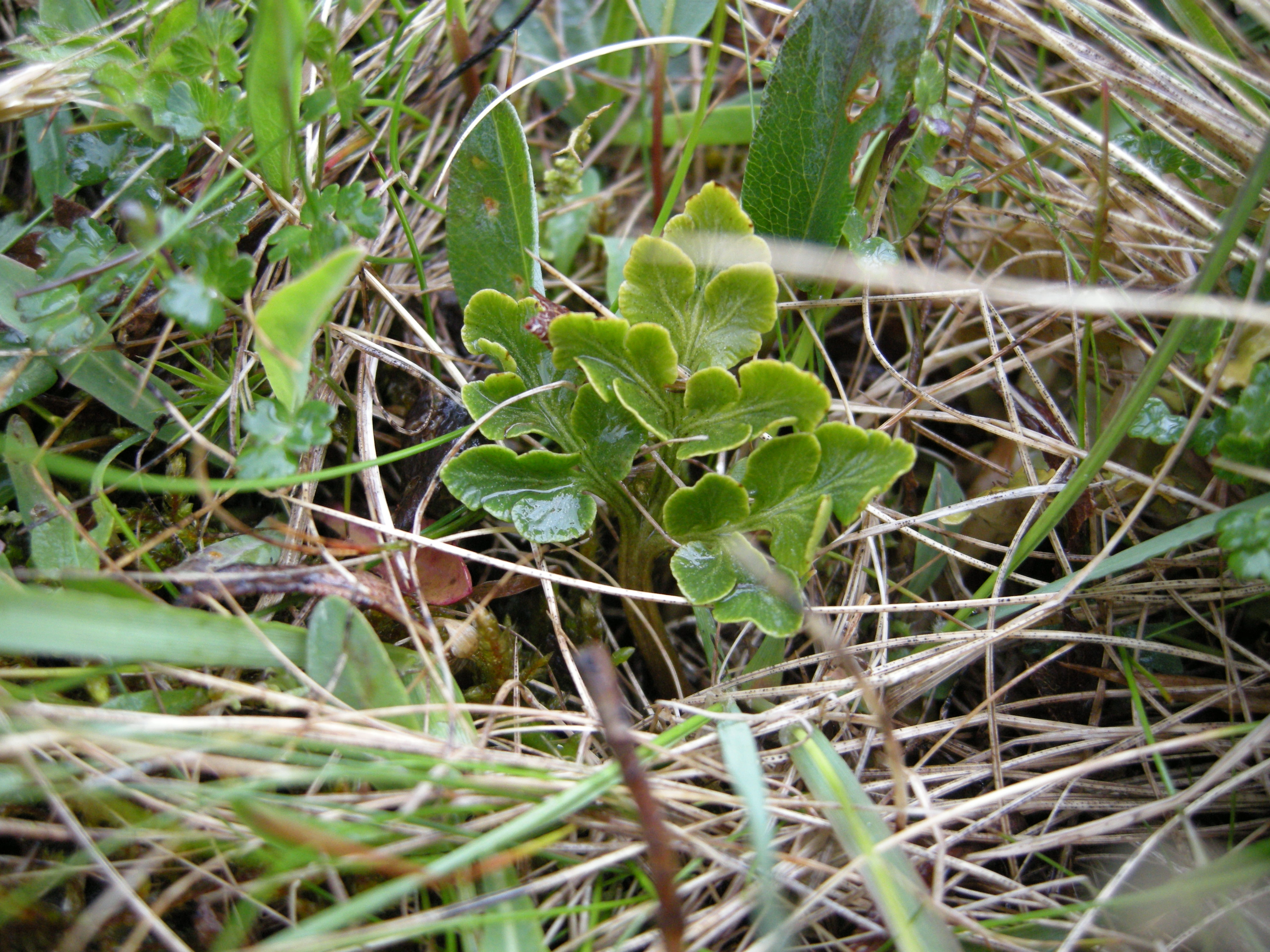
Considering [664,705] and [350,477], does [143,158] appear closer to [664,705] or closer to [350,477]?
[350,477]

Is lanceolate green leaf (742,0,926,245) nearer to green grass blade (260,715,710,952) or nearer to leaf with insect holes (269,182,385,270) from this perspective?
leaf with insect holes (269,182,385,270)

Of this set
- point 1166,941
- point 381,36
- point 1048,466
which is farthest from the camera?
point 381,36

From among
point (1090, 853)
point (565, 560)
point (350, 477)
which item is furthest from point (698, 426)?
point (1090, 853)

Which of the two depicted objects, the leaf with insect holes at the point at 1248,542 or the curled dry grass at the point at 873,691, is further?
the leaf with insect holes at the point at 1248,542

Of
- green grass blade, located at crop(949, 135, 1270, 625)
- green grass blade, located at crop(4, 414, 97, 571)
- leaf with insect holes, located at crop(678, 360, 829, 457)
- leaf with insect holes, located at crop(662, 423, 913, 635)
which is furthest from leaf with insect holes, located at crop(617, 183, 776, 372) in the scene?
green grass blade, located at crop(4, 414, 97, 571)

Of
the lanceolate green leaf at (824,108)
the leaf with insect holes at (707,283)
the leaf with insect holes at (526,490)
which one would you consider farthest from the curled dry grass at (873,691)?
the leaf with insect holes at (707,283)

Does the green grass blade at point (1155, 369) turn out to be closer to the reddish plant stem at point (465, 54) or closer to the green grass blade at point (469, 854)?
the green grass blade at point (469, 854)

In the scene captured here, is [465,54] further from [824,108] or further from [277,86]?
[824,108]
